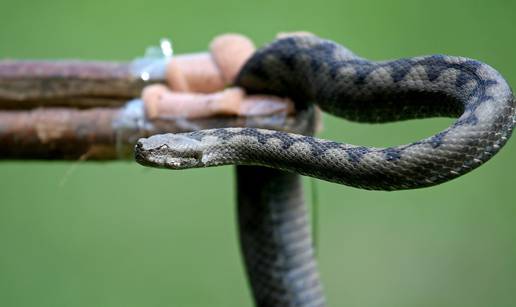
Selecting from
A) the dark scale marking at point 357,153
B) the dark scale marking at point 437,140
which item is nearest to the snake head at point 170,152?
the dark scale marking at point 357,153

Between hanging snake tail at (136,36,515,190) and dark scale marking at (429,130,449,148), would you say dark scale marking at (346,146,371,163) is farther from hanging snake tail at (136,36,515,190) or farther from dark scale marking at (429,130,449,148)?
dark scale marking at (429,130,449,148)

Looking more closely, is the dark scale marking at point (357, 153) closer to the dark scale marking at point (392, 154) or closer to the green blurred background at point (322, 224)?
the dark scale marking at point (392, 154)

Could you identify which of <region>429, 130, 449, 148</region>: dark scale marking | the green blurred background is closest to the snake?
<region>429, 130, 449, 148</region>: dark scale marking

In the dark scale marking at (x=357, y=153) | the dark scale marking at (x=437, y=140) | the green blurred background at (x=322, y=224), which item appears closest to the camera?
the dark scale marking at (x=437, y=140)

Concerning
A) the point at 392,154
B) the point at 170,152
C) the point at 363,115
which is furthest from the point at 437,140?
the point at 170,152

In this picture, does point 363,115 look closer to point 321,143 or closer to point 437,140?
point 321,143

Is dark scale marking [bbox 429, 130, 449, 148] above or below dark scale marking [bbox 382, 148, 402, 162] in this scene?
above
